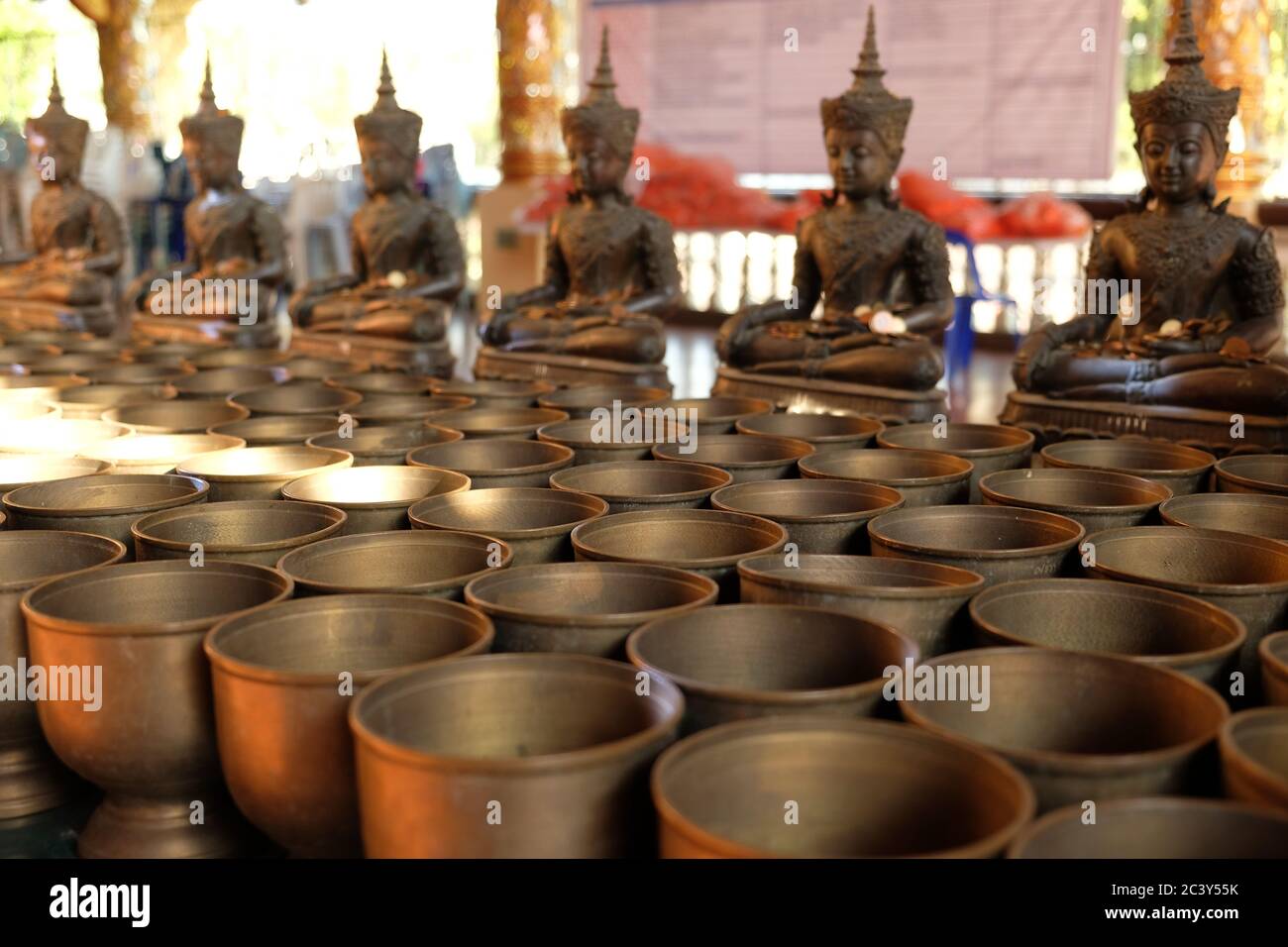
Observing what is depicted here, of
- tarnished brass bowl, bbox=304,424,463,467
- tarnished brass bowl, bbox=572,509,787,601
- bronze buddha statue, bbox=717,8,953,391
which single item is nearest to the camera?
tarnished brass bowl, bbox=572,509,787,601

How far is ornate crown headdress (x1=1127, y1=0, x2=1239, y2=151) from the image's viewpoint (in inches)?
141

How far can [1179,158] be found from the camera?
12.0 feet

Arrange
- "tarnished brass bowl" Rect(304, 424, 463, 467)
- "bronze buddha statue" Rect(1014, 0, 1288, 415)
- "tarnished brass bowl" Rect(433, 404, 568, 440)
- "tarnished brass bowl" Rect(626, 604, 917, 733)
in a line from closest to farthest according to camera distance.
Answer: "tarnished brass bowl" Rect(626, 604, 917, 733) < "tarnished brass bowl" Rect(304, 424, 463, 467) < "tarnished brass bowl" Rect(433, 404, 568, 440) < "bronze buddha statue" Rect(1014, 0, 1288, 415)

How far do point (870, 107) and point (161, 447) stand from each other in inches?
94.9

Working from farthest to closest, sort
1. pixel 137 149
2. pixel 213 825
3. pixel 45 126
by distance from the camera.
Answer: pixel 137 149, pixel 45 126, pixel 213 825

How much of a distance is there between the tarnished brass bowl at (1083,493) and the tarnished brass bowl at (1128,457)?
10 centimetres

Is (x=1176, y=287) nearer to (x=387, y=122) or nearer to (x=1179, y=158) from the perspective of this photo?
(x=1179, y=158)

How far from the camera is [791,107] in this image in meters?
8.74

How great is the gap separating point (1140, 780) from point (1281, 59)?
7054mm

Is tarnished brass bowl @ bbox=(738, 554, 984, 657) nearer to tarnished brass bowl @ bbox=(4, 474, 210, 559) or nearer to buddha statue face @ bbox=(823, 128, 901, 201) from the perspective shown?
tarnished brass bowl @ bbox=(4, 474, 210, 559)

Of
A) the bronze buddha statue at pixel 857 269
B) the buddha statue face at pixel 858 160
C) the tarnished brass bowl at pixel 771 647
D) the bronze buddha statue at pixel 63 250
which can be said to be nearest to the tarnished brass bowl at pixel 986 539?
the tarnished brass bowl at pixel 771 647

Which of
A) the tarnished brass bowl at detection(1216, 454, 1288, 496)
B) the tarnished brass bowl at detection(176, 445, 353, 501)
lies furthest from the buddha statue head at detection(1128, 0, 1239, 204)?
the tarnished brass bowl at detection(176, 445, 353, 501)
